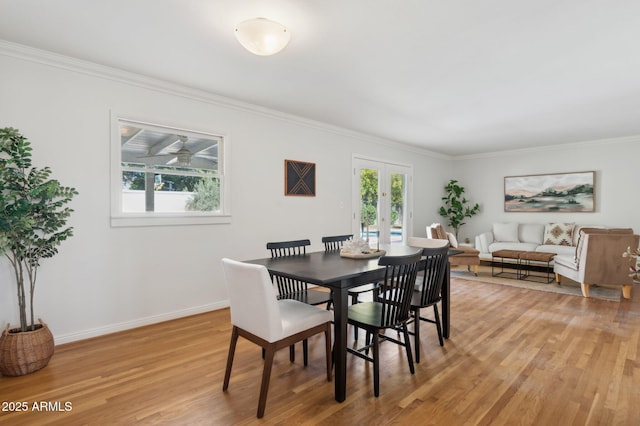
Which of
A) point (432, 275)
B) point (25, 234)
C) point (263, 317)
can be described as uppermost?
point (25, 234)


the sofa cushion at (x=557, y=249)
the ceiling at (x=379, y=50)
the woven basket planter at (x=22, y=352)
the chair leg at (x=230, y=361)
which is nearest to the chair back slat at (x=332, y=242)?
the chair leg at (x=230, y=361)

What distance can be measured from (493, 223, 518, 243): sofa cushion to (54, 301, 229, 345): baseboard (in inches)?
230

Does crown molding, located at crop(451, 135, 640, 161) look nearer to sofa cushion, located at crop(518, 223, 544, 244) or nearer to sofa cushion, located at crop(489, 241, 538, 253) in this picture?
sofa cushion, located at crop(518, 223, 544, 244)

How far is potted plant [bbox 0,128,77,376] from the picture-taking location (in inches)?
93.3

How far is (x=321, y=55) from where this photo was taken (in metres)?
2.83

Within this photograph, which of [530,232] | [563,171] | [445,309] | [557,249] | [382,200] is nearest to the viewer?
[445,309]

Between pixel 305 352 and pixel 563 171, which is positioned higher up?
pixel 563 171

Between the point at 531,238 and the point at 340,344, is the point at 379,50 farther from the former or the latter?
the point at 531,238

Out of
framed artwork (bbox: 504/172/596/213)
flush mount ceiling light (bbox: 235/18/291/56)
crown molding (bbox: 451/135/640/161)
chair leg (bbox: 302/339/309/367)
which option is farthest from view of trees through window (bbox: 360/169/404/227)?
flush mount ceiling light (bbox: 235/18/291/56)

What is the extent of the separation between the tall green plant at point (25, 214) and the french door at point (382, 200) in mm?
3986

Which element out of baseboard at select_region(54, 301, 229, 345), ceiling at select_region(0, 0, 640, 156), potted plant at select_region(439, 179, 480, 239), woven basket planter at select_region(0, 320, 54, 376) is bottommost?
baseboard at select_region(54, 301, 229, 345)

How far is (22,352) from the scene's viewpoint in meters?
2.39

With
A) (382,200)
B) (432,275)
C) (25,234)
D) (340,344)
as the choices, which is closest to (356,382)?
(340,344)

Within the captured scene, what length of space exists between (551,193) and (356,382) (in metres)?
6.59
